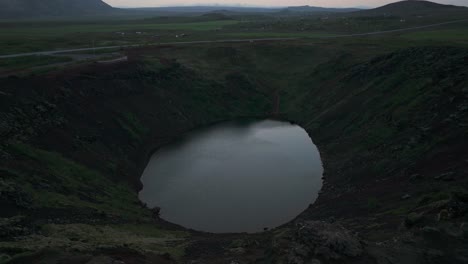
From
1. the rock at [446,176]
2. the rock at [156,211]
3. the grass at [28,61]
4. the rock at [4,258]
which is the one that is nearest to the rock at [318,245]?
the rock at [446,176]

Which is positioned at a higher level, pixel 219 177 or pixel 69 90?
pixel 69 90

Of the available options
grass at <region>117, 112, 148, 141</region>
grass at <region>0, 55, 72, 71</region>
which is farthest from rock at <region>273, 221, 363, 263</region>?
grass at <region>0, 55, 72, 71</region>

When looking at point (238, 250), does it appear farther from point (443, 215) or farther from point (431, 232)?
point (443, 215)

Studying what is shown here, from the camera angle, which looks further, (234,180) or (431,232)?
(234,180)

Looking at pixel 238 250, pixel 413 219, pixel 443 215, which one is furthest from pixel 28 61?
pixel 443 215

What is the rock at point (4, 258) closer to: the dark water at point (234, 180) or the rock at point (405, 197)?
the dark water at point (234, 180)

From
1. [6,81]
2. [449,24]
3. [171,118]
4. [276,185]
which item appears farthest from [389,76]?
[449,24]

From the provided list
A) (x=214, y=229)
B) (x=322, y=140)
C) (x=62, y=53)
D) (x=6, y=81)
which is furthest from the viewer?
(x=62, y=53)

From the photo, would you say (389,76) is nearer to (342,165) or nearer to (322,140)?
(322,140)
